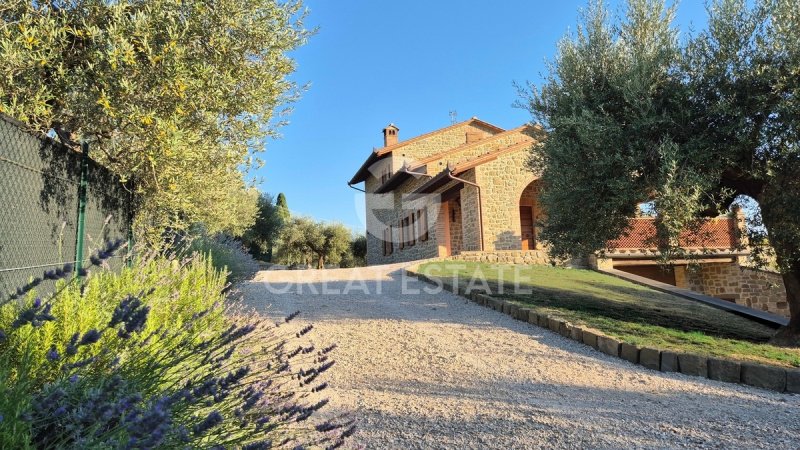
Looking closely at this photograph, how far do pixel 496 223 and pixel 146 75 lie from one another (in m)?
12.9

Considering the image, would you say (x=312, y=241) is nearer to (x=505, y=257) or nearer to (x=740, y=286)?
(x=505, y=257)

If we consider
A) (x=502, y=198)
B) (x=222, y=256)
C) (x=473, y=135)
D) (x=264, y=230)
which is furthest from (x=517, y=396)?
(x=264, y=230)

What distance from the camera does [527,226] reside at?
18125 mm

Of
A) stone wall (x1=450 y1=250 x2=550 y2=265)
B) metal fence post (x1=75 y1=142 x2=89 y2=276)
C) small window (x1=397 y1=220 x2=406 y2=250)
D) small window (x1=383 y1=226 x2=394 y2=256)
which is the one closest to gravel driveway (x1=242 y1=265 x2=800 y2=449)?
metal fence post (x1=75 y1=142 x2=89 y2=276)

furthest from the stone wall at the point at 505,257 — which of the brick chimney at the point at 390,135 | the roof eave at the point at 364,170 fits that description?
the brick chimney at the point at 390,135

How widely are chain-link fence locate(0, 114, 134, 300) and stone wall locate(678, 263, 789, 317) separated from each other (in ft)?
51.6

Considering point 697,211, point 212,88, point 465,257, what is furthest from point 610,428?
point 465,257

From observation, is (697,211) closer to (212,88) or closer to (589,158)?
(589,158)

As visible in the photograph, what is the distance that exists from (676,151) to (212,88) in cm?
563

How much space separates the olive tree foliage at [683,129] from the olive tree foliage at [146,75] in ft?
14.9

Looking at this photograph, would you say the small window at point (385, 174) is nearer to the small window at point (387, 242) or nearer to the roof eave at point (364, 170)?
the roof eave at point (364, 170)

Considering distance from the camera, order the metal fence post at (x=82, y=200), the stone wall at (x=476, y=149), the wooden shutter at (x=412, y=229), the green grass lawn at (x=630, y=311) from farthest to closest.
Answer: the wooden shutter at (x=412, y=229)
the stone wall at (x=476, y=149)
the green grass lawn at (x=630, y=311)
the metal fence post at (x=82, y=200)

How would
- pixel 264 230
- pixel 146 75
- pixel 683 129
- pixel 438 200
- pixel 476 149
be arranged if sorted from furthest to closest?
pixel 264 230
pixel 476 149
pixel 438 200
pixel 683 129
pixel 146 75

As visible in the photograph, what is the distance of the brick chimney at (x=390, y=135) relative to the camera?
2492cm
